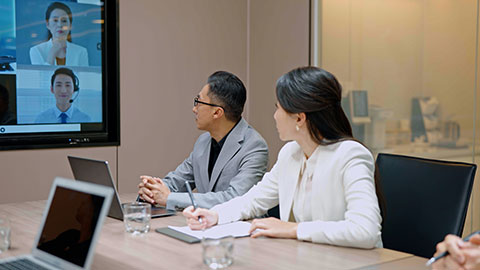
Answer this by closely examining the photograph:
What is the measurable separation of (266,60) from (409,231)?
2.74 m

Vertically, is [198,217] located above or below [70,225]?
below

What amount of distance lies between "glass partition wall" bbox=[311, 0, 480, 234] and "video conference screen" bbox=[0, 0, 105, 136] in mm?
1669

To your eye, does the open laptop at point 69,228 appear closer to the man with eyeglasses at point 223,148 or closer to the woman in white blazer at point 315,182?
the woman in white blazer at point 315,182

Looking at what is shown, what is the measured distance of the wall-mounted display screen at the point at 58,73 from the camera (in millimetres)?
3738

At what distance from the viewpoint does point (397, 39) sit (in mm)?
3828

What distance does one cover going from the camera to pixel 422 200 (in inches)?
88.0

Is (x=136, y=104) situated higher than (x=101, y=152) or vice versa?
(x=136, y=104)

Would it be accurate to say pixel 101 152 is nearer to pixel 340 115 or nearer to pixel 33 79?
pixel 33 79

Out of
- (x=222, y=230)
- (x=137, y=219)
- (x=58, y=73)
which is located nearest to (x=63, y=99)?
(x=58, y=73)

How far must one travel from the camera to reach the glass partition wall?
3467 mm

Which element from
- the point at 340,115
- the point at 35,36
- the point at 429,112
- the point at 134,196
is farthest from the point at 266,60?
the point at 340,115

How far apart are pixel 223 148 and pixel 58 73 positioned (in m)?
1.57

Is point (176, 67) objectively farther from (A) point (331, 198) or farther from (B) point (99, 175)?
(A) point (331, 198)

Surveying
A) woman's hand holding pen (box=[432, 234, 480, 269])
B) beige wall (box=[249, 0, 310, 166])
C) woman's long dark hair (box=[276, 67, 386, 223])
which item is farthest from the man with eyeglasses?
beige wall (box=[249, 0, 310, 166])
